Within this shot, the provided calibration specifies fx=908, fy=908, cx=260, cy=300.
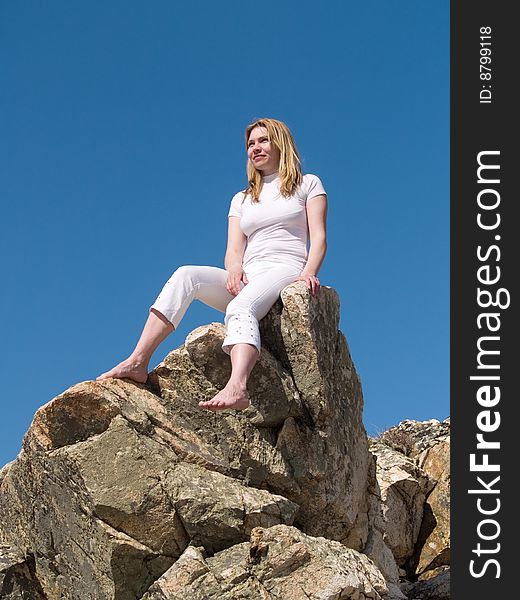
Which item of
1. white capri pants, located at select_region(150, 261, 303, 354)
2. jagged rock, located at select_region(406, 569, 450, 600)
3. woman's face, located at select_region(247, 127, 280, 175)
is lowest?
jagged rock, located at select_region(406, 569, 450, 600)

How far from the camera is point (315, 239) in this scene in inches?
446

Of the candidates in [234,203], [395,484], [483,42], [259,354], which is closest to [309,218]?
[234,203]

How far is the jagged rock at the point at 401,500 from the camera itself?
583 inches

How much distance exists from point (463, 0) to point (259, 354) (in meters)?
4.73

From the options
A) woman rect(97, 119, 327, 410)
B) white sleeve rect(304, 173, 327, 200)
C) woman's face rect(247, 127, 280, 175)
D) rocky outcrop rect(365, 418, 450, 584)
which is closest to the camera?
woman rect(97, 119, 327, 410)

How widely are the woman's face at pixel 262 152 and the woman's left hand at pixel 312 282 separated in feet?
5.68

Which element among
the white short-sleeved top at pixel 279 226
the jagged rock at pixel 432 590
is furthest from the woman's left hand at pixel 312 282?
the jagged rock at pixel 432 590

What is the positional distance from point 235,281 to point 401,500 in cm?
602

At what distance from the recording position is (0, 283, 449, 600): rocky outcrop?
30.1 ft

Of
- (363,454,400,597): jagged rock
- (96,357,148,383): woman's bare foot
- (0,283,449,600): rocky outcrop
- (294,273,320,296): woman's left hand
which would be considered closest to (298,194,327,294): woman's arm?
(294,273,320,296): woman's left hand

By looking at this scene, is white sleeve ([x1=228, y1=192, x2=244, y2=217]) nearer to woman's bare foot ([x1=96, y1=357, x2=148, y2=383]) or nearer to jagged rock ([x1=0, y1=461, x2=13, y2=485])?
woman's bare foot ([x1=96, y1=357, x2=148, y2=383])

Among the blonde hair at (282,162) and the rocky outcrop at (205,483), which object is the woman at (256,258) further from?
the rocky outcrop at (205,483)

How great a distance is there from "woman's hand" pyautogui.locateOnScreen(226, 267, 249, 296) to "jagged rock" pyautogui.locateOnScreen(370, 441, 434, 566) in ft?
17.7

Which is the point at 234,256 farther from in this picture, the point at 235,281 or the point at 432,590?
the point at 432,590
